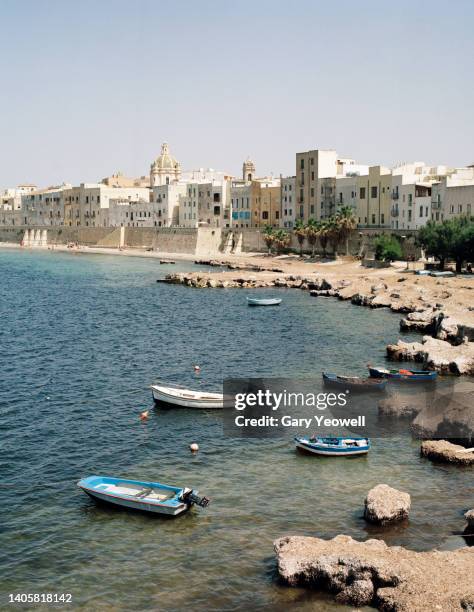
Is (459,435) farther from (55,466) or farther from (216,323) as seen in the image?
(216,323)

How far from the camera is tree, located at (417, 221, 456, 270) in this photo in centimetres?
8006

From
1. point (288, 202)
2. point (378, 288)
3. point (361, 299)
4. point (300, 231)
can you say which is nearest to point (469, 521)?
point (361, 299)

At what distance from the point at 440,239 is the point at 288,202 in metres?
49.0

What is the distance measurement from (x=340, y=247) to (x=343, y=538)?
9147 cm

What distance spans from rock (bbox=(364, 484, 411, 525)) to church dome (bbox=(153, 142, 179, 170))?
156647mm

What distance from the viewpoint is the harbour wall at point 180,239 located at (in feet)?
345

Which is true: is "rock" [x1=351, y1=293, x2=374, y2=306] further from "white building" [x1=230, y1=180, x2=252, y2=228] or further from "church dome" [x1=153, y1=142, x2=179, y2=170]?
"church dome" [x1=153, y1=142, x2=179, y2=170]

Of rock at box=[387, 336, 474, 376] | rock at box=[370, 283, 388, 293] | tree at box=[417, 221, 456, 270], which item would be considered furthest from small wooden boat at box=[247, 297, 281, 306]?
rock at box=[387, 336, 474, 376]

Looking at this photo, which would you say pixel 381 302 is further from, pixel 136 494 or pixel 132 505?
pixel 132 505

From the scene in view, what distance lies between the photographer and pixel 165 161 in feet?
574

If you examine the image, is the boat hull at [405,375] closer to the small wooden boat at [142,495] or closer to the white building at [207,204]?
the small wooden boat at [142,495]

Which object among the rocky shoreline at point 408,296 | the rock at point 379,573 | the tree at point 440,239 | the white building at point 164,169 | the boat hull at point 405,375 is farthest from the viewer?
the white building at point 164,169

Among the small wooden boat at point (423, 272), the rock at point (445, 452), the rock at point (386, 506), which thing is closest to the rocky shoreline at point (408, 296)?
the small wooden boat at point (423, 272)

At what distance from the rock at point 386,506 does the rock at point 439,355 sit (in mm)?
19087
